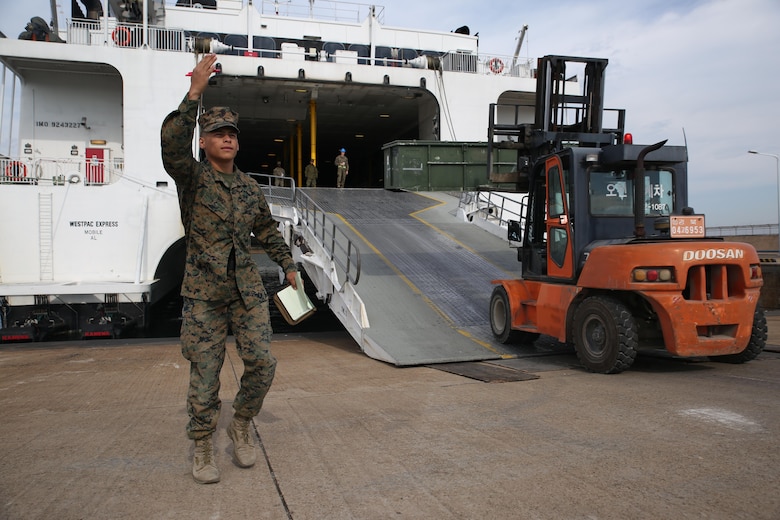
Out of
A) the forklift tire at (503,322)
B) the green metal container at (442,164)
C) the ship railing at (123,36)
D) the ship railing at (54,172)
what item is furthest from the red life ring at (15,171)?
the forklift tire at (503,322)

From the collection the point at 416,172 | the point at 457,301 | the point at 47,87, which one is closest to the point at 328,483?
the point at 457,301

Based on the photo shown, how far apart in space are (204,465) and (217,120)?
2.04m

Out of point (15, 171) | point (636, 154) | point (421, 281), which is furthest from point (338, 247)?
point (15, 171)

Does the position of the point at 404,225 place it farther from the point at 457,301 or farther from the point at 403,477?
the point at 403,477

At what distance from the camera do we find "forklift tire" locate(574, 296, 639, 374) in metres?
6.44

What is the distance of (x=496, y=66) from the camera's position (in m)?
23.3

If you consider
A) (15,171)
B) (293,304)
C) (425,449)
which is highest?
(15,171)

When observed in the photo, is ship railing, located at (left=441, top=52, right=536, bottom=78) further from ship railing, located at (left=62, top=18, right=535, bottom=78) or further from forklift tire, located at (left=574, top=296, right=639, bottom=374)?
forklift tire, located at (left=574, top=296, right=639, bottom=374)

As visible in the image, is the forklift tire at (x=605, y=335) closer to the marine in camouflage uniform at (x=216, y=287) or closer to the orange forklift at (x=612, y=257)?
the orange forklift at (x=612, y=257)

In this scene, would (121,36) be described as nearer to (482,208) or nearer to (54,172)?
(54,172)

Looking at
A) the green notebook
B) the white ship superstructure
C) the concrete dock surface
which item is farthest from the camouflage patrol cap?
the white ship superstructure

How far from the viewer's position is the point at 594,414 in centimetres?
489

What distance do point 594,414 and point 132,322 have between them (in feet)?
41.0

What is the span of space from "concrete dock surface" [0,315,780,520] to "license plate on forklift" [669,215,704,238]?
59.8 inches
